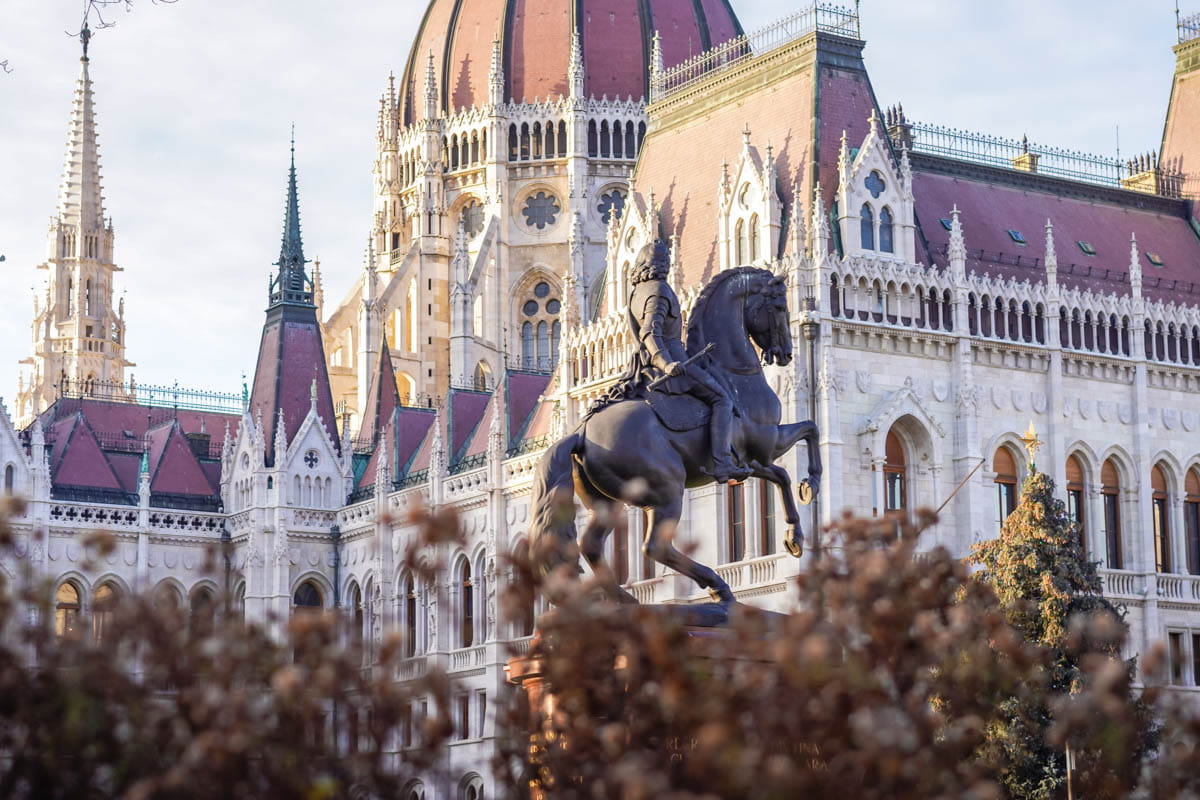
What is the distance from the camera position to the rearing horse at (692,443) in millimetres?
17266

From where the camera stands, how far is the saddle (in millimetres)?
17547

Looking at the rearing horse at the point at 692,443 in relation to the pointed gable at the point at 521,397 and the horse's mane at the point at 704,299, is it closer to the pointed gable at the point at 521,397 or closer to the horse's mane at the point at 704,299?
the horse's mane at the point at 704,299

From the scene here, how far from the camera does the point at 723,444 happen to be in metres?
17.5

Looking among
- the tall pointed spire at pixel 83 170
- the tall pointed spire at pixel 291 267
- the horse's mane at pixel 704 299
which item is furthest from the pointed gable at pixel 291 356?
the horse's mane at pixel 704 299

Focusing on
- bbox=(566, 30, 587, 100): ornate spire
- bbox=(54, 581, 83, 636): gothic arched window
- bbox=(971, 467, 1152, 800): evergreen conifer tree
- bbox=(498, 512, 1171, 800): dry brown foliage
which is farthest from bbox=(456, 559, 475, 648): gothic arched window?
bbox=(498, 512, 1171, 800): dry brown foliage

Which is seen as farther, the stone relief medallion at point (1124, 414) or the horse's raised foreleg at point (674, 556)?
the stone relief medallion at point (1124, 414)

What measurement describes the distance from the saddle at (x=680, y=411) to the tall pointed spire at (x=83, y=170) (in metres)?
74.1

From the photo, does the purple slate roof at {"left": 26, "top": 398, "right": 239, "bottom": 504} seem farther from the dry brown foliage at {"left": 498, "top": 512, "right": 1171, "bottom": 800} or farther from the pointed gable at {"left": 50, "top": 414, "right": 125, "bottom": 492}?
the dry brown foliage at {"left": 498, "top": 512, "right": 1171, "bottom": 800}

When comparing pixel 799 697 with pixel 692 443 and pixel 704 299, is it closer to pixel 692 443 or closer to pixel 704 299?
pixel 692 443

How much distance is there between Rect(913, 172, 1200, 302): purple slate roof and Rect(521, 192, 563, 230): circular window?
29.5 m

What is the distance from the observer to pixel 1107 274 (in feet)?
165

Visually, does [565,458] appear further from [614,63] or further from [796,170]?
[614,63]

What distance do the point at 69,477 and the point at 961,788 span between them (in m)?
57.4

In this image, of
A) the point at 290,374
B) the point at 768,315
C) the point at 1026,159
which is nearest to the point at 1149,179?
the point at 1026,159
